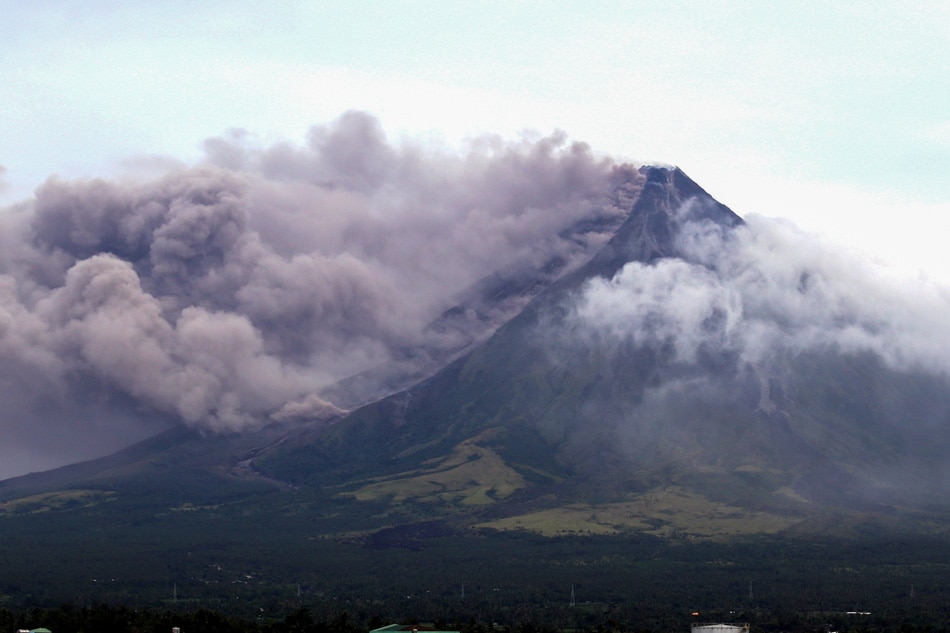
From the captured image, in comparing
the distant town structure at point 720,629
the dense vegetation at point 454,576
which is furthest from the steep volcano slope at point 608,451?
the distant town structure at point 720,629

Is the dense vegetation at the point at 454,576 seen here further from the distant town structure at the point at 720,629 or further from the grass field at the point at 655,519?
the distant town structure at the point at 720,629

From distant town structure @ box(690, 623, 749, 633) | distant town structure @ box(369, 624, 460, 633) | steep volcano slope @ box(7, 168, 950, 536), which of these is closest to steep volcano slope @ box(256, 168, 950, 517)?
steep volcano slope @ box(7, 168, 950, 536)

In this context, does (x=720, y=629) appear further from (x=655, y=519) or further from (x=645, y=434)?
(x=645, y=434)

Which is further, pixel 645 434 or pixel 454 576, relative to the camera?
pixel 645 434

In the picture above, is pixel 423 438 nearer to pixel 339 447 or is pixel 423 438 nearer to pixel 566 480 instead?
pixel 339 447

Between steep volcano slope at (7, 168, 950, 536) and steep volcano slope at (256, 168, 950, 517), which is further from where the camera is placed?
steep volcano slope at (256, 168, 950, 517)

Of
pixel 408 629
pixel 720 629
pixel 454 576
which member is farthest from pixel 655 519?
pixel 408 629

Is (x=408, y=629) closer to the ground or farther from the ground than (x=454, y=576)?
closer to the ground

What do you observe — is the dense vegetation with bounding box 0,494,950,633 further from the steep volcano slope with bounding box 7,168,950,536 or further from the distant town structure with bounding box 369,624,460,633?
the steep volcano slope with bounding box 7,168,950,536

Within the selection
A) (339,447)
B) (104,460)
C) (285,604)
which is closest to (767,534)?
(285,604)
